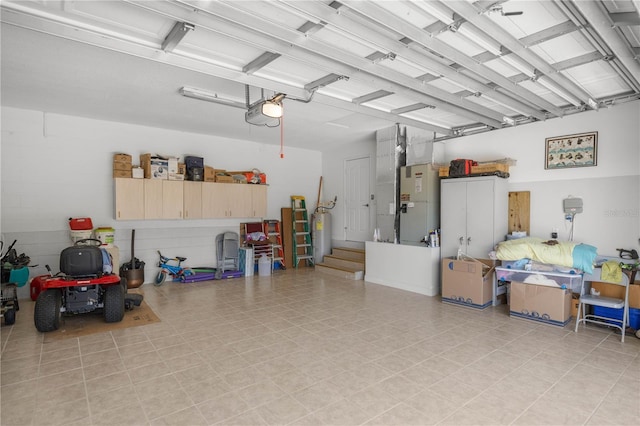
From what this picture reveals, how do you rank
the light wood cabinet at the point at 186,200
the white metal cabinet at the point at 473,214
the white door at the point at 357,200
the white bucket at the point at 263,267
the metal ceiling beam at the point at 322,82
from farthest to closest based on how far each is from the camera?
the white door at the point at 357,200 → the white bucket at the point at 263,267 → the light wood cabinet at the point at 186,200 → the white metal cabinet at the point at 473,214 → the metal ceiling beam at the point at 322,82

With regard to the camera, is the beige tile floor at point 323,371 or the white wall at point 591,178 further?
the white wall at point 591,178

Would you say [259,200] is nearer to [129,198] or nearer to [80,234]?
[129,198]

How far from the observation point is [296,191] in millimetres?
9055

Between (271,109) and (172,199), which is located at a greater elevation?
(271,109)

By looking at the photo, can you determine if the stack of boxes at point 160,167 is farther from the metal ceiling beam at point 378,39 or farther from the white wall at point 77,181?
the metal ceiling beam at point 378,39

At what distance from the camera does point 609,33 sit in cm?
282

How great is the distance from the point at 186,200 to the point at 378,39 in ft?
17.2

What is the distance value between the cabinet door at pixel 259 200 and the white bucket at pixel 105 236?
2.80 metres

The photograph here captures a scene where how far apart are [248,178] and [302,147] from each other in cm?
186

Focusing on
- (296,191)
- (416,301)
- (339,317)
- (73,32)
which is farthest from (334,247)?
(73,32)

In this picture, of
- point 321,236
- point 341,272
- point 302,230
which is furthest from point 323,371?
point 302,230

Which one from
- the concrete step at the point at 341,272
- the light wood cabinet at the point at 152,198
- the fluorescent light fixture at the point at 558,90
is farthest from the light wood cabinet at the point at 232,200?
the fluorescent light fixture at the point at 558,90

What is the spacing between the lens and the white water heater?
29.1 ft

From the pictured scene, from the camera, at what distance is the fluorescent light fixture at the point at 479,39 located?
9.43 ft
